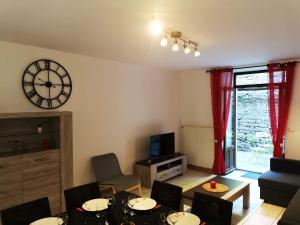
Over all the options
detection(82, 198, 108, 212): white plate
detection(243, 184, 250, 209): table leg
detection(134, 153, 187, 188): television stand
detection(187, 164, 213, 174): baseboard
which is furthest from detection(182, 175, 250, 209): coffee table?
detection(187, 164, 213, 174): baseboard

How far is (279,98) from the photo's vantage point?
469cm

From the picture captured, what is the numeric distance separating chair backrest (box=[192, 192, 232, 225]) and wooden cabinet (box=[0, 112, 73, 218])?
6.82 ft

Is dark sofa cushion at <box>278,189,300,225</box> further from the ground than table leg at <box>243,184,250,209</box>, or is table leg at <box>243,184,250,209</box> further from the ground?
dark sofa cushion at <box>278,189,300,225</box>

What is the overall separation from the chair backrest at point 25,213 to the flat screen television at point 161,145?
292 cm

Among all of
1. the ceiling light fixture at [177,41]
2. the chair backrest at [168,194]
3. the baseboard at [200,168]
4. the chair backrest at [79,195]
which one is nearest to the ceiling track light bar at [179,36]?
the ceiling light fixture at [177,41]

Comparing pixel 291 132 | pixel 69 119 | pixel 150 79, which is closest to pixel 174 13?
pixel 69 119

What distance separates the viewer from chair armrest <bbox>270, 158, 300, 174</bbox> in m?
4.16

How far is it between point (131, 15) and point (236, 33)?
1.40 metres

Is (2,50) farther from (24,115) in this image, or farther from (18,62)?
(24,115)

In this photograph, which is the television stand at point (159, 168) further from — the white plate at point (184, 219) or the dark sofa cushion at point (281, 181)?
the white plate at point (184, 219)

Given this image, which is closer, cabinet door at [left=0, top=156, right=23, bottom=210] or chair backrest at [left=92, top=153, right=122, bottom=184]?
cabinet door at [left=0, top=156, right=23, bottom=210]

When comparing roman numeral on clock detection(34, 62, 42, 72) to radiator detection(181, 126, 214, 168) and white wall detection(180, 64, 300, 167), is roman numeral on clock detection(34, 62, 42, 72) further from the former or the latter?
radiator detection(181, 126, 214, 168)

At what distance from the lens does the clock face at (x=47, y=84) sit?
11.4 feet

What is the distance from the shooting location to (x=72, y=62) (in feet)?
13.0
